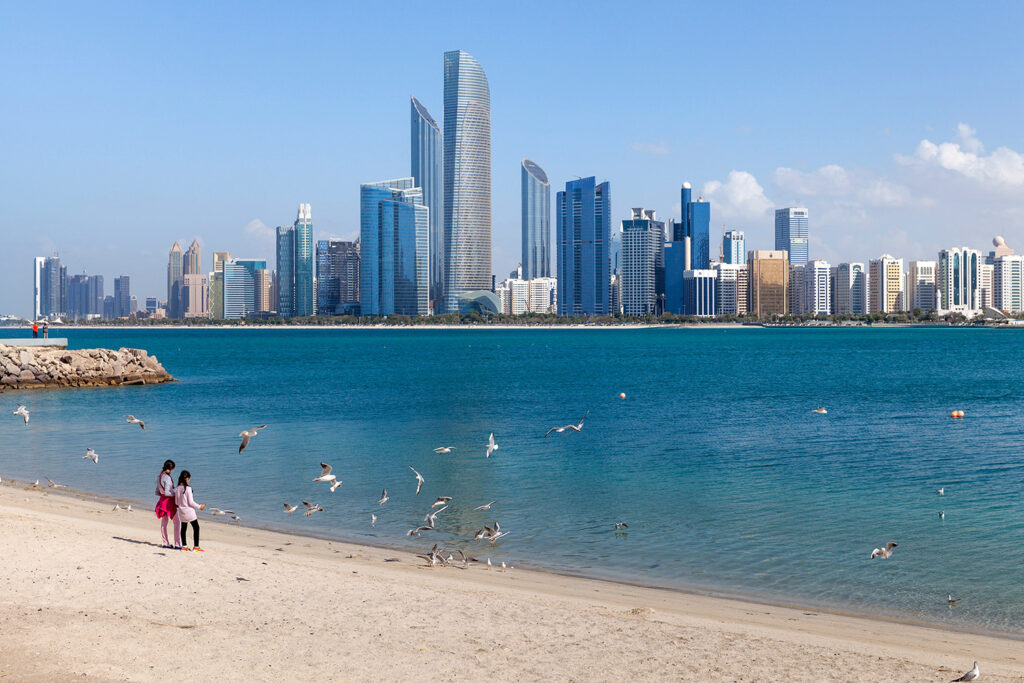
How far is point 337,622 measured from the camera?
12.1m

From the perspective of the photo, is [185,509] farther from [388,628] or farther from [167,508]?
[388,628]

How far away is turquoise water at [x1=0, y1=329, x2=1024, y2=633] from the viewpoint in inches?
676

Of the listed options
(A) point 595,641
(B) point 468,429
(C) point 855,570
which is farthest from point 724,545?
(B) point 468,429

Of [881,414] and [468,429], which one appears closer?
[468,429]

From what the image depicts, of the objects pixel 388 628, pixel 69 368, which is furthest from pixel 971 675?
pixel 69 368

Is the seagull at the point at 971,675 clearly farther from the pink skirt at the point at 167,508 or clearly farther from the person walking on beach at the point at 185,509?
the pink skirt at the point at 167,508

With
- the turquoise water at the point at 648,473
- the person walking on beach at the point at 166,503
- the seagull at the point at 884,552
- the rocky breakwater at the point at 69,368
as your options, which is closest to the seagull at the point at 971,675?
the turquoise water at the point at 648,473

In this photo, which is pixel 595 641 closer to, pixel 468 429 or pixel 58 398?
pixel 468 429

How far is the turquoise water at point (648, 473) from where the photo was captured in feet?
56.3

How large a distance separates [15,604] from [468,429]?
29.4 m

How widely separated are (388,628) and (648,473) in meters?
17.5

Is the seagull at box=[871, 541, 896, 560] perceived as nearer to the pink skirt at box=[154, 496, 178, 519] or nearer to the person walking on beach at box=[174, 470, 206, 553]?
the person walking on beach at box=[174, 470, 206, 553]

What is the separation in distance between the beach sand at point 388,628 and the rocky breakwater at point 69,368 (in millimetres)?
53240

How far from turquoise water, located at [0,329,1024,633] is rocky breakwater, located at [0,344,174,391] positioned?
427 centimetres
